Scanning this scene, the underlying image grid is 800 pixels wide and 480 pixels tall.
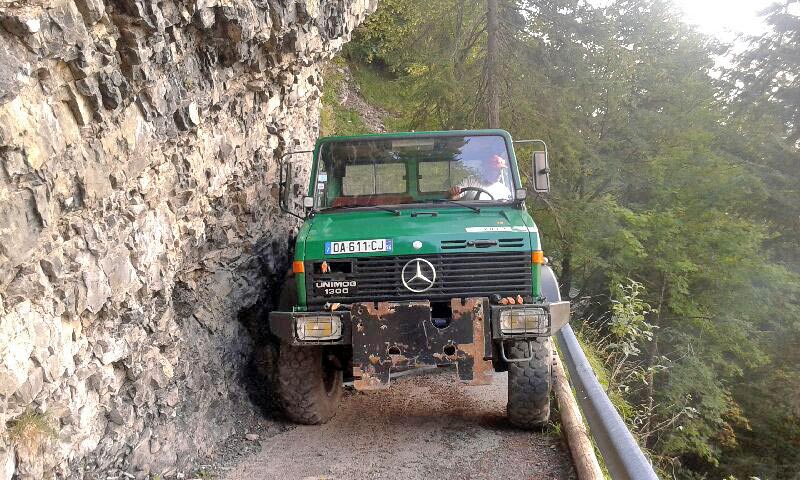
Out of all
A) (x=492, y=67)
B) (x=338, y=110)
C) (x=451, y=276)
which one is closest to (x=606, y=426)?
(x=451, y=276)

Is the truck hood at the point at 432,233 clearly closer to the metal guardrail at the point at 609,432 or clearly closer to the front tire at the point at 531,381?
the front tire at the point at 531,381

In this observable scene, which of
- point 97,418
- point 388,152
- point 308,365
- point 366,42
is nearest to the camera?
point 97,418

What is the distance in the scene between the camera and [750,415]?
17.3m

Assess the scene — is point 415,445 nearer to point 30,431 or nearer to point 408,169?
point 408,169

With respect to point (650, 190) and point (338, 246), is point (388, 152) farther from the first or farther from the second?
point (650, 190)

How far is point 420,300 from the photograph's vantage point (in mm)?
5156

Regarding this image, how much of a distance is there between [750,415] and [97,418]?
56.9 feet

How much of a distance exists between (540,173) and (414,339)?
224 centimetres

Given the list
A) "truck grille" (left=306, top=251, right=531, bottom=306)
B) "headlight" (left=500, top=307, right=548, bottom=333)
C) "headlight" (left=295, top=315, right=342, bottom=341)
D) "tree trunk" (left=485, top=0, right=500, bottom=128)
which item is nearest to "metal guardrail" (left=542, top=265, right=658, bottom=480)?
"headlight" (left=500, top=307, right=548, bottom=333)

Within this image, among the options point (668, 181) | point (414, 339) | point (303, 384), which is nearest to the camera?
point (414, 339)

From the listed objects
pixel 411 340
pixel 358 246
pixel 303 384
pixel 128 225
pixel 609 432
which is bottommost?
pixel 303 384

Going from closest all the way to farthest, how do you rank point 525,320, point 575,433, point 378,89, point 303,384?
1. point 575,433
2. point 525,320
3. point 303,384
4. point 378,89

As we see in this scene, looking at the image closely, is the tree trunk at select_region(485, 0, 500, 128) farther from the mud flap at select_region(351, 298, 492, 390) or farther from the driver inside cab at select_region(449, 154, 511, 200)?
the mud flap at select_region(351, 298, 492, 390)

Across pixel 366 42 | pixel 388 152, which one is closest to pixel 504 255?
pixel 388 152
